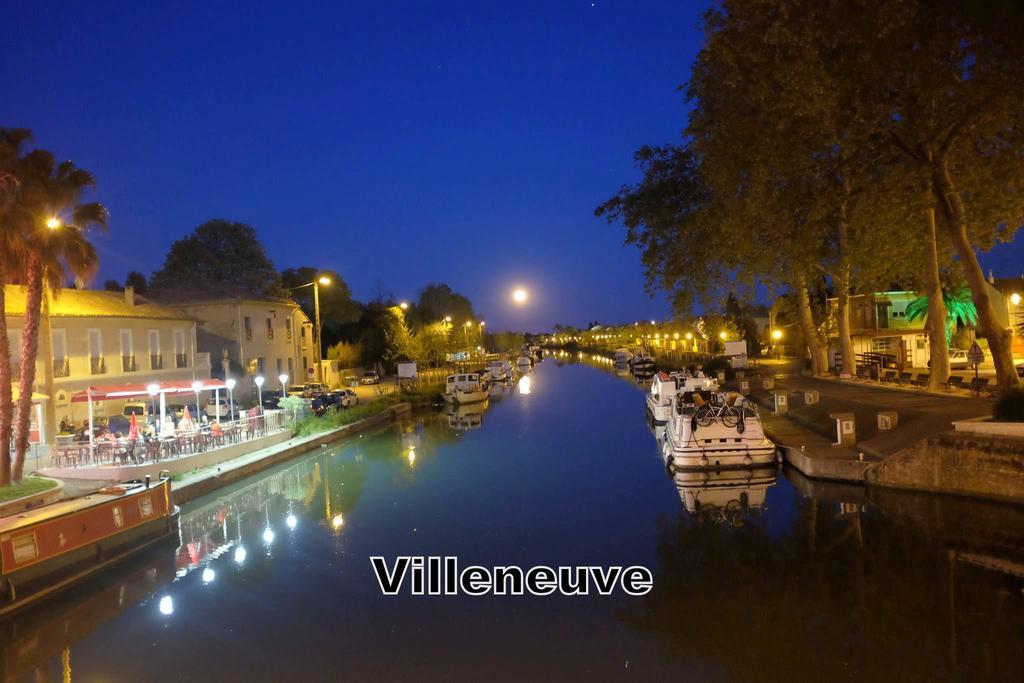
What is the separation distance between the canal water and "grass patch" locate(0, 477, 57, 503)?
333 centimetres

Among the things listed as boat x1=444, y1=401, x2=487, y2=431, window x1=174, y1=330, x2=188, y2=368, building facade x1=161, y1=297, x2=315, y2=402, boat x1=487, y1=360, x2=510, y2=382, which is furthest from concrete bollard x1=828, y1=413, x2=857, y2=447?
boat x1=487, y1=360, x2=510, y2=382

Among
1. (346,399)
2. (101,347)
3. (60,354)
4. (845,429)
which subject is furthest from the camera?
(346,399)

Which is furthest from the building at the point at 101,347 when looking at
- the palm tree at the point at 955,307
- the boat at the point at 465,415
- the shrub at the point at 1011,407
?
the palm tree at the point at 955,307

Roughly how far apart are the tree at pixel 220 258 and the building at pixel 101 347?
34.1 m

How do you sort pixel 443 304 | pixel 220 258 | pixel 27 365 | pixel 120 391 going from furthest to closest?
pixel 443 304
pixel 220 258
pixel 120 391
pixel 27 365

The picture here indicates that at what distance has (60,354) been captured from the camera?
3231 centimetres

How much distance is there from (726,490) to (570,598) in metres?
9.55

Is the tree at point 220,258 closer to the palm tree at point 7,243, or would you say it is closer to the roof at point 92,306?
the roof at point 92,306

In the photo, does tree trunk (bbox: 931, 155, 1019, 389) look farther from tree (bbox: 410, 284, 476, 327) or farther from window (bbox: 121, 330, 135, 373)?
tree (bbox: 410, 284, 476, 327)

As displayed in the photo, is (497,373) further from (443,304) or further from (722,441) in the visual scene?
(722,441)

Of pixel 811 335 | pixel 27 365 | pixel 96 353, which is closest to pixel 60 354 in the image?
pixel 96 353

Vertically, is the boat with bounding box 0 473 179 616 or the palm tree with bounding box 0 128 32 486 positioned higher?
the palm tree with bounding box 0 128 32 486

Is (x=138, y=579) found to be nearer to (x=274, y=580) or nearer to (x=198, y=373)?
(x=274, y=580)

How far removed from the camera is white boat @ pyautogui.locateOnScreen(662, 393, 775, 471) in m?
23.4
